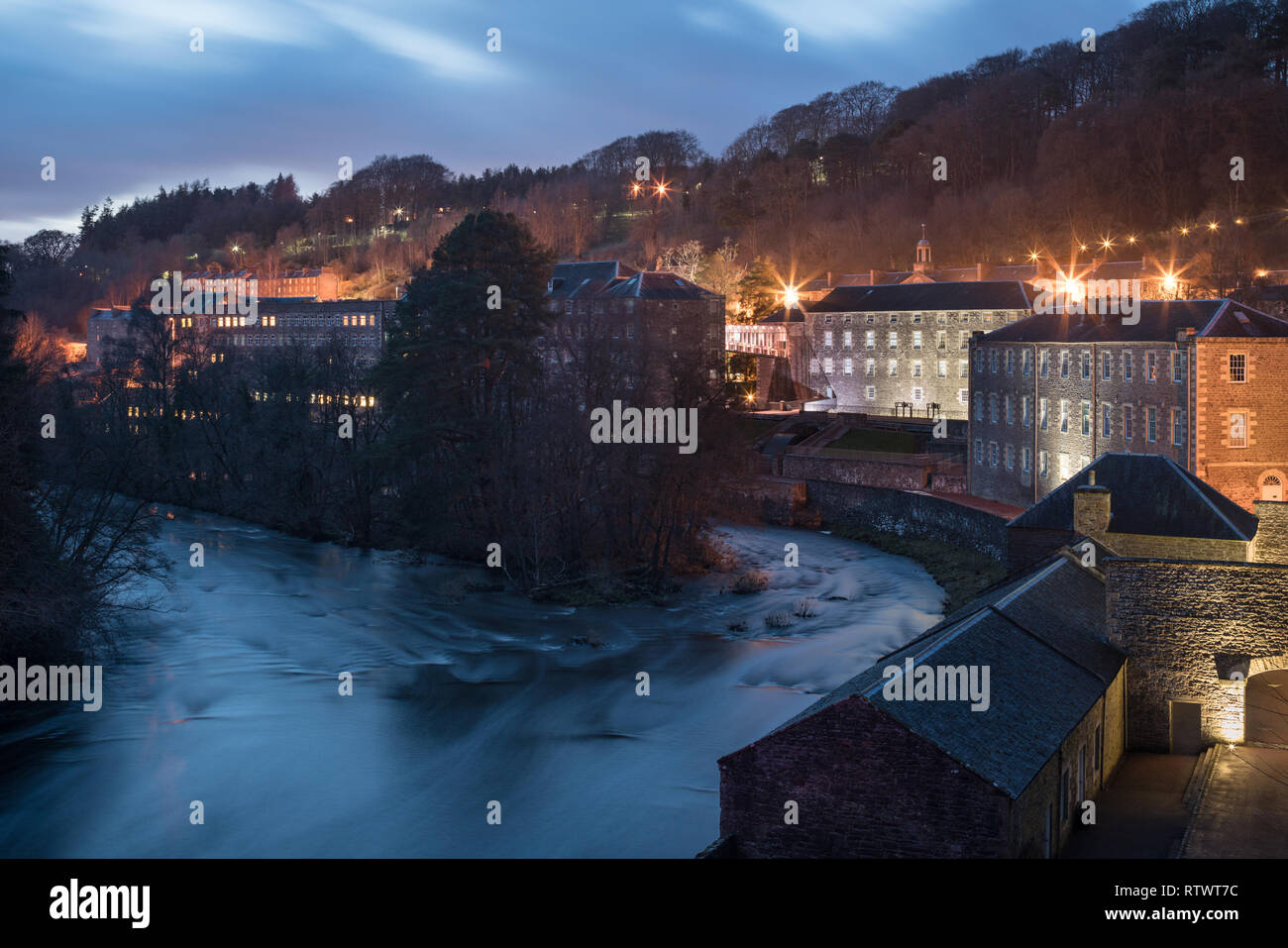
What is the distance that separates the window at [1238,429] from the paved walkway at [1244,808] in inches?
622

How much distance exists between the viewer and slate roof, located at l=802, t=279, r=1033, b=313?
200ft

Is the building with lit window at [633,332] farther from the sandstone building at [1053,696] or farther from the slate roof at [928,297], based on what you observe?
the sandstone building at [1053,696]

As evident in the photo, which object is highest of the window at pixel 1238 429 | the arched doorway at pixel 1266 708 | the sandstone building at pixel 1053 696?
the window at pixel 1238 429

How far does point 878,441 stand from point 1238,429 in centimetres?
2138

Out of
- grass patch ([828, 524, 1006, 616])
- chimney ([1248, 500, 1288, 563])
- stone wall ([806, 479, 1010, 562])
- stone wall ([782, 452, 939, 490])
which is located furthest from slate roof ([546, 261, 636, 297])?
chimney ([1248, 500, 1288, 563])

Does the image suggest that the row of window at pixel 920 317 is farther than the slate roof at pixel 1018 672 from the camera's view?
Yes

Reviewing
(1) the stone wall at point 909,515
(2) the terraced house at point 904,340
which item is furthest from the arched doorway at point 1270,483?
(2) the terraced house at point 904,340

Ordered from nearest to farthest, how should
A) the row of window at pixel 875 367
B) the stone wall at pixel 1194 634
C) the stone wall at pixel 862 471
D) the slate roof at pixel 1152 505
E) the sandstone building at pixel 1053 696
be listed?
the sandstone building at pixel 1053 696 → the stone wall at pixel 1194 634 → the slate roof at pixel 1152 505 → the stone wall at pixel 862 471 → the row of window at pixel 875 367

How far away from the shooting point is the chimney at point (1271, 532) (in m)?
22.3

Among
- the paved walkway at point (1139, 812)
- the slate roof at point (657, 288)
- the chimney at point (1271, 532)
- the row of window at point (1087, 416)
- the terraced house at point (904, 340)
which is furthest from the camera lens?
the slate roof at point (657, 288)
